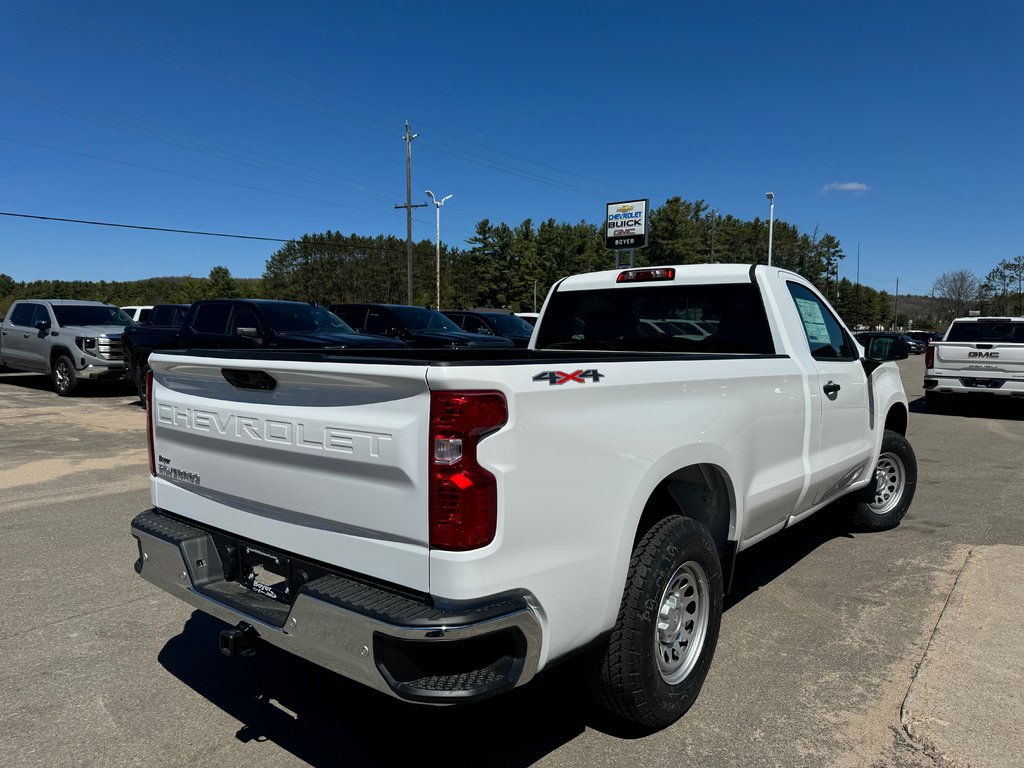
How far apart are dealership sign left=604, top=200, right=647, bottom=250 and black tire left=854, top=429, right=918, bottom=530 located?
61.3ft

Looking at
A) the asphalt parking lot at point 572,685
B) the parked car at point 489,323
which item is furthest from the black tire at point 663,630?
the parked car at point 489,323

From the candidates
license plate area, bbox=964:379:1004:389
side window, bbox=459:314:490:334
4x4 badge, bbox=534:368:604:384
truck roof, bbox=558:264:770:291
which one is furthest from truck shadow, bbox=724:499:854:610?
side window, bbox=459:314:490:334

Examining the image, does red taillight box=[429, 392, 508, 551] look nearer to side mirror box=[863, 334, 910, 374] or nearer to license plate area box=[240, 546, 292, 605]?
license plate area box=[240, 546, 292, 605]

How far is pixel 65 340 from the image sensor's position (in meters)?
14.4

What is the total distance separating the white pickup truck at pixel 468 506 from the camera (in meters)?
2.10

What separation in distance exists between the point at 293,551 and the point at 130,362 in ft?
38.8

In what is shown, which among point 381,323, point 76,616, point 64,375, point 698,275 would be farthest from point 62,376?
point 698,275

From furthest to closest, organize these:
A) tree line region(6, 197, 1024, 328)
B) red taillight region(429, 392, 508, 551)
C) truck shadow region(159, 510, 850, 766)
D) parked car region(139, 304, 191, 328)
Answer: tree line region(6, 197, 1024, 328), parked car region(139, 304, 191, 328), truck shadow region(159, 510, 850, 766), red taillight region(429, 392, 508, 551)

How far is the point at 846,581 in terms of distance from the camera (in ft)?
15.3

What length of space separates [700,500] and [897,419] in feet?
11.3

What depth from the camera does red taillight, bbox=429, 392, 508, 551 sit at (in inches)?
82.0

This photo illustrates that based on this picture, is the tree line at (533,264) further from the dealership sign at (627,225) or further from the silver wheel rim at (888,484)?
the silver wheel rim at (888,484)

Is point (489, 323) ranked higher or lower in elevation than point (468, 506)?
higher

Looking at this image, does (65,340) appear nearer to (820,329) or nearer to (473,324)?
(473,324)
